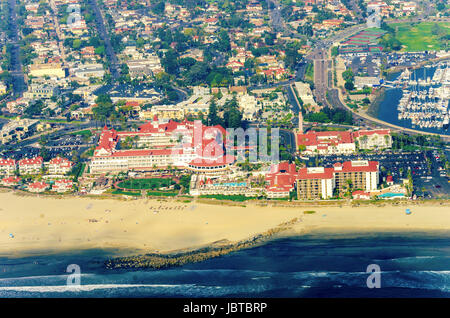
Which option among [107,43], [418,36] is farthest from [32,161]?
[418,36]

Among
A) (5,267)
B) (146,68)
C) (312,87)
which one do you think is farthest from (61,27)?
(5,267)

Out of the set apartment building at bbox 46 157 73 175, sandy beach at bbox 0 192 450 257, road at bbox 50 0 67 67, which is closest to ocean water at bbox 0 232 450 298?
sandy beach at bbox 0 192 450 257

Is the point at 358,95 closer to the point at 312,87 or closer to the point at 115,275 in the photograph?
the point at 312,87

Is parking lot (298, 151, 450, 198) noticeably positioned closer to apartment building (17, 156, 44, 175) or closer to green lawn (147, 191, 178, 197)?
green lawn (147, 191, 178, 197)

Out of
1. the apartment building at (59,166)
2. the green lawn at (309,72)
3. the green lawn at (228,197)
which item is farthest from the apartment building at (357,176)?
the green lawn at (309,72)

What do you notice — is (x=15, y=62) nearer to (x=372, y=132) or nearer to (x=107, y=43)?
(x=107, y=43)

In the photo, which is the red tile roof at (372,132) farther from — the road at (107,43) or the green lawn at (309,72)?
the road at (107,43)

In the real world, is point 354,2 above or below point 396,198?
above
